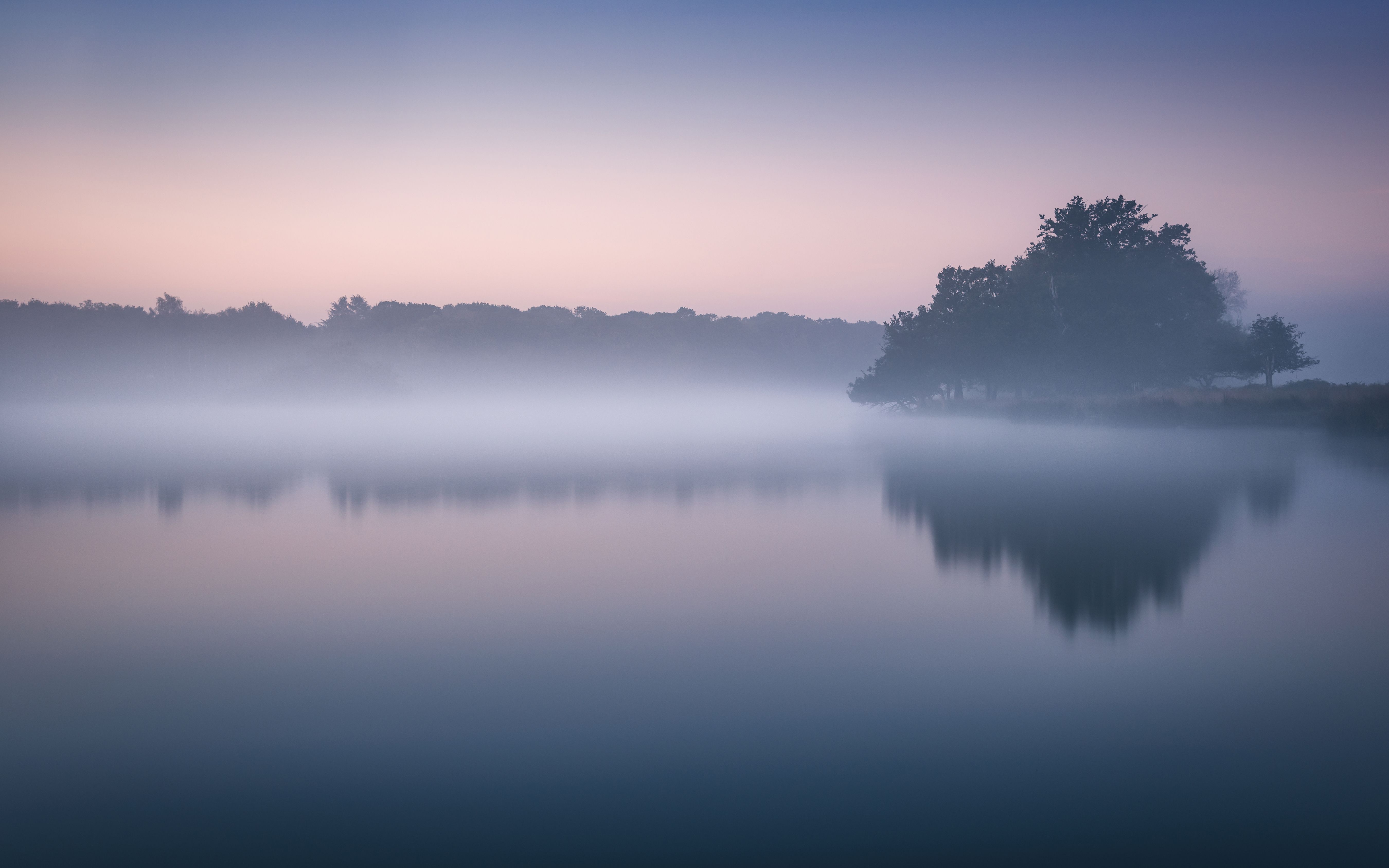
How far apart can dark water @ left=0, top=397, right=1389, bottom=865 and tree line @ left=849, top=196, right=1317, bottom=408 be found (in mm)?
36543

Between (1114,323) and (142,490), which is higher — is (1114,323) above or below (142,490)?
above

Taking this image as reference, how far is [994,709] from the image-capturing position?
5055mm

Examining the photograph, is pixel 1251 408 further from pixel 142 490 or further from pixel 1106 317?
pixel 142 490

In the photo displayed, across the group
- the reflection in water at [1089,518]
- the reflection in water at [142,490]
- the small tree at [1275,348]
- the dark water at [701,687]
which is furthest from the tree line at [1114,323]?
the reflection in water at [142,490]

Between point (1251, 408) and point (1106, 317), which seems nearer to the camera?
point (1251, 408)

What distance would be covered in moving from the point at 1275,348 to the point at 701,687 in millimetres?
51791

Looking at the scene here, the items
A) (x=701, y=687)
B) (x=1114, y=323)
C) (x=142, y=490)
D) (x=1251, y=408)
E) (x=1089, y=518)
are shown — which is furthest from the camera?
(x=1114, y=323)

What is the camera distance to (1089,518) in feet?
43.0

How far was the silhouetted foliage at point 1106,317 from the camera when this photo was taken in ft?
155

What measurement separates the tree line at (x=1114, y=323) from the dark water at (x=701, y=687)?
3654 cm

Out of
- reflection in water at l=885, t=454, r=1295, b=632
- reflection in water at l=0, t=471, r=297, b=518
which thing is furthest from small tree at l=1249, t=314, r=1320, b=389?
reflection in water at l=0, t=471, r=297, b=518

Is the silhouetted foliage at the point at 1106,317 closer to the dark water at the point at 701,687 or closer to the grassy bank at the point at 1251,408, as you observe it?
the grassy bank at the point at 1251,408

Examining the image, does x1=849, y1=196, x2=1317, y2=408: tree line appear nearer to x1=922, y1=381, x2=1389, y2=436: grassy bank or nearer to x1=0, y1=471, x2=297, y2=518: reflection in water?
x1=922, y1=381, x2=1389, y2=436: grassy bank

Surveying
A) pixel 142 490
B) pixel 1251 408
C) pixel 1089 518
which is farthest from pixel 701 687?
pixel 1251 408
